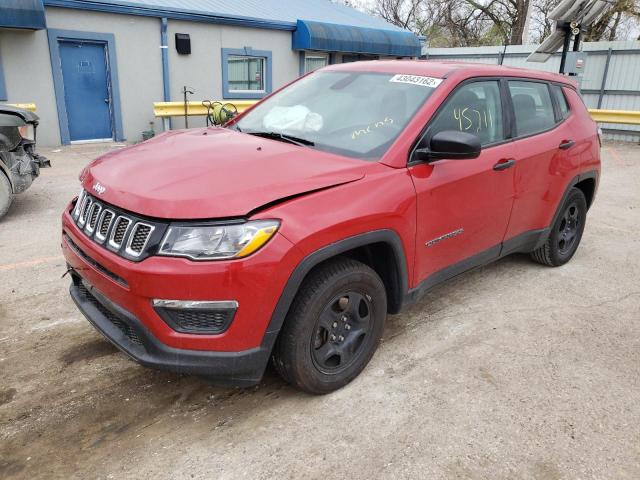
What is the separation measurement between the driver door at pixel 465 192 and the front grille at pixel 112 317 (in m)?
1.62

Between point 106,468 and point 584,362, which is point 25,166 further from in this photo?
point 584,362

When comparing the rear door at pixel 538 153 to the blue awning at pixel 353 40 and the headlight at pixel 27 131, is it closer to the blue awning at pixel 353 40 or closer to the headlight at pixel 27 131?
the headlight at pixel 27 131

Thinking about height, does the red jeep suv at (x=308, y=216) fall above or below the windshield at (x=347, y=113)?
below

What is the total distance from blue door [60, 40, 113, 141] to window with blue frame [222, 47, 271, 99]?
10.3 ft

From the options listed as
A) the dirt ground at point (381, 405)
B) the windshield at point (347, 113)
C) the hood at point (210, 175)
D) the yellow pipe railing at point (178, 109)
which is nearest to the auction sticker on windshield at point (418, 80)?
the windshield at point (347, 113)

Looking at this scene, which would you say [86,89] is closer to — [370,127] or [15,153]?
[15,153]

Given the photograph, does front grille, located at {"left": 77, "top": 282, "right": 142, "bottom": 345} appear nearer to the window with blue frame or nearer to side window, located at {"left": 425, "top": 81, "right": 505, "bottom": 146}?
side window, located at {"left": 425, "top": 81, "right": 505, "bottom": 146}

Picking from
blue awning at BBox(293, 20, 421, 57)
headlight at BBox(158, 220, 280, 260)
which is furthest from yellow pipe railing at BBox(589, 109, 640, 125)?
headlight at BBox(158, 220, 280, 260)

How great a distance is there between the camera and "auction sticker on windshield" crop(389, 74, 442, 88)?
11.0ft

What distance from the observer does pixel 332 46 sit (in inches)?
590

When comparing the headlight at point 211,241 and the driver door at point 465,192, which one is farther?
the driver door at point 465,192

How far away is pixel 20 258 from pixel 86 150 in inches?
279

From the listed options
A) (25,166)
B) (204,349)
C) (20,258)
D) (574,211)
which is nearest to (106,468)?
(204,349)

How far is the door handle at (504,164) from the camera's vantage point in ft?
11.8
